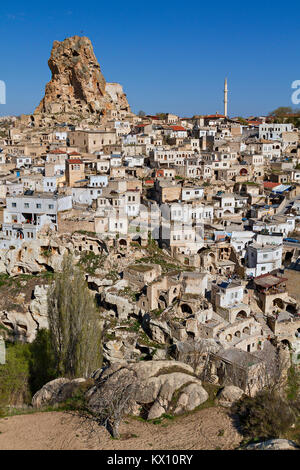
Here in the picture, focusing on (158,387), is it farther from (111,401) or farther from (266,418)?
(266,418)

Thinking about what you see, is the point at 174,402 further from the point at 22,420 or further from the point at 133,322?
the point at 133,322

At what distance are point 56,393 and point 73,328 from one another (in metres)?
3.87

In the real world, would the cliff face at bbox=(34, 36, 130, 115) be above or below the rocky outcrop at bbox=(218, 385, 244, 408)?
above

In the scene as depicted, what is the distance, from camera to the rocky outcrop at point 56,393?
9500 millimetres

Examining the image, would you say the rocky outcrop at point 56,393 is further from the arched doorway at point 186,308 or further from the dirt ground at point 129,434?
the arched doorway at point 186,308

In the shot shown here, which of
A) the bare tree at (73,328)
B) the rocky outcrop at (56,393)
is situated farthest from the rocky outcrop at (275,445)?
the bare tree at (73,328)

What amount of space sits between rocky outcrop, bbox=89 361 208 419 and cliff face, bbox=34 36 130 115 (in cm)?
4403

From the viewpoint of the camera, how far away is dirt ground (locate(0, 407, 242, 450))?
24.8 feet

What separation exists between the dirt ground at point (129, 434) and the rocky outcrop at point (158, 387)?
0.31 metres

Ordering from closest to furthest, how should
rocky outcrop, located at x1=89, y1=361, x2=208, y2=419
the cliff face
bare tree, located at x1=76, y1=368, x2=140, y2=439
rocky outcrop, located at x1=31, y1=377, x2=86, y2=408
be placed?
bare tree, located at x1=76, y1=368, x2=140, y2=439
rocky outcrop, located at x1=89, y1=361, x2=208, y2=419
rocky outcrop, located at x1=31, y1=377, x2=86, y2=408
the cliff face

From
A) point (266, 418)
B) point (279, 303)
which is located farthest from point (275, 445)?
point (279, 303)

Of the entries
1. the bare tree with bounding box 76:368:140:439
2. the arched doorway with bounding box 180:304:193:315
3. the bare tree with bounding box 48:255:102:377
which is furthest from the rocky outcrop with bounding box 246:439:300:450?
the arched doorway with bounding box 180:304:193:315

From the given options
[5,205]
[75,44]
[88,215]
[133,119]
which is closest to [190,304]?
[88,215]

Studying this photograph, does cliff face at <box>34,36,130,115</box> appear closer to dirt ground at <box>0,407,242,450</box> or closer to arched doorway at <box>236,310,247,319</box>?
arched doorway at <box>236,310,247,319</box>
